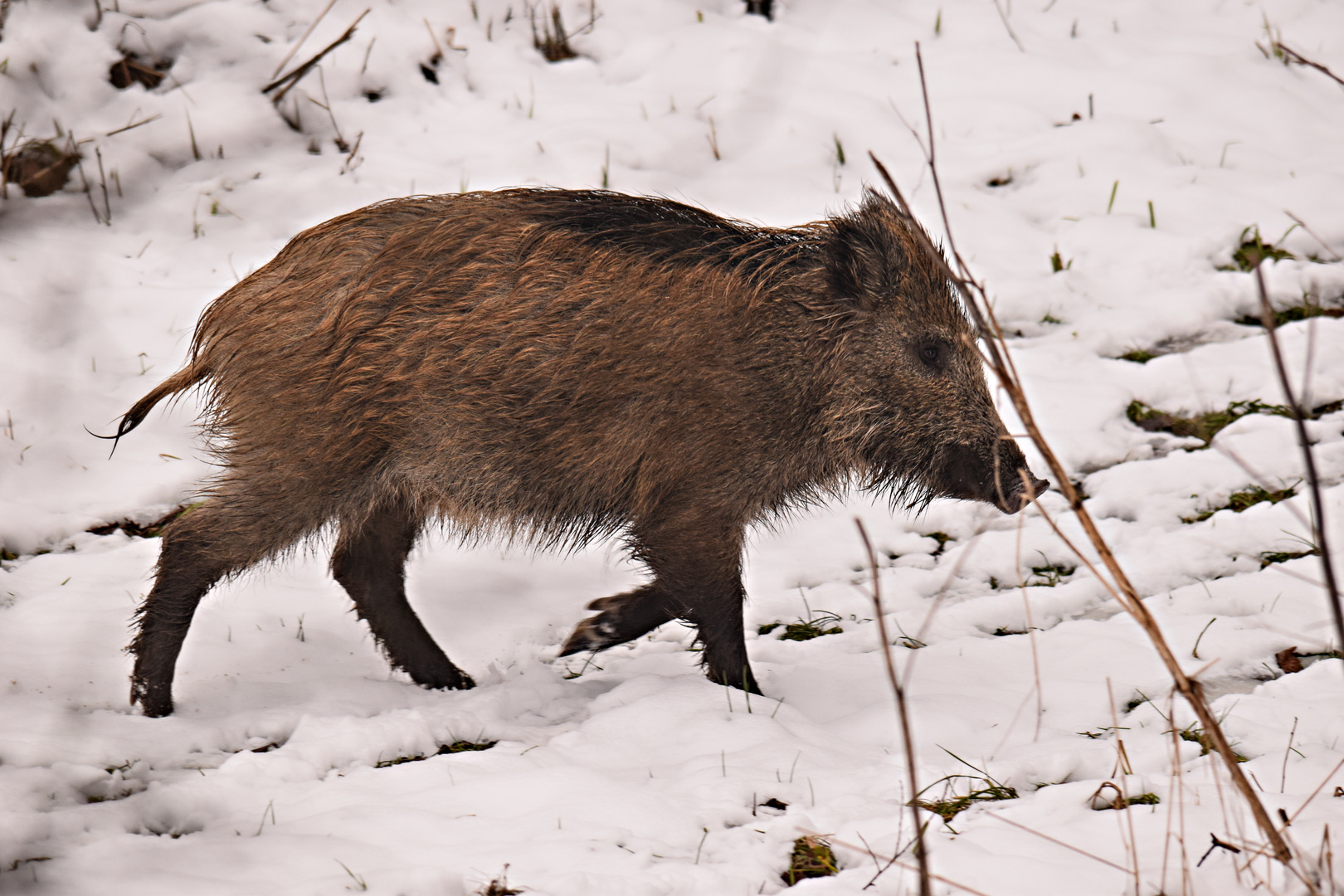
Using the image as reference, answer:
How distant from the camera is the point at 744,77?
703cm

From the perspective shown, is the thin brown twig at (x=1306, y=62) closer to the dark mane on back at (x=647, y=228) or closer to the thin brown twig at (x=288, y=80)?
the dark mane on back at (x=647, y=228)

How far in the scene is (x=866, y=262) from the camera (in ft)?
12.2

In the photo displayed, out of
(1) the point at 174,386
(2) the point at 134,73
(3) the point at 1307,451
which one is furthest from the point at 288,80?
(3) the point at 1307,451

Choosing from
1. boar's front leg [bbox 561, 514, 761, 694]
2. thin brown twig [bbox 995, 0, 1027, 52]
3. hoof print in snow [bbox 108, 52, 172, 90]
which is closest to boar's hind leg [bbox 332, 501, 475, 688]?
boar's front leg [bbox 561, 514, 761, 694]

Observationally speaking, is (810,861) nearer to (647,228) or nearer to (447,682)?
(447,682)

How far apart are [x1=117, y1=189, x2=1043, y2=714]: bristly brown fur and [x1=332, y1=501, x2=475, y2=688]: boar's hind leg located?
1cm

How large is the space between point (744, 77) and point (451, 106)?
170 cm

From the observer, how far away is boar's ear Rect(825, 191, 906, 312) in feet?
12.2

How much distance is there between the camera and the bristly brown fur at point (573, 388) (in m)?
3.42

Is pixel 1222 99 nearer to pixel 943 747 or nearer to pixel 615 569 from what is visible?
pixel 615 569

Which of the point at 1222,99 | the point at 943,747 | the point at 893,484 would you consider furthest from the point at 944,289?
the point at 1222,99

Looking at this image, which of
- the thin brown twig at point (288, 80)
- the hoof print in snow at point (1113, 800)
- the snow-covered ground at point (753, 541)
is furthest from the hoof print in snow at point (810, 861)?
the thin brown twig at point (288, 80)

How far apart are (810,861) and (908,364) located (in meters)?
1.74

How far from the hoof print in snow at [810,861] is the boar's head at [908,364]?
1504 mm
